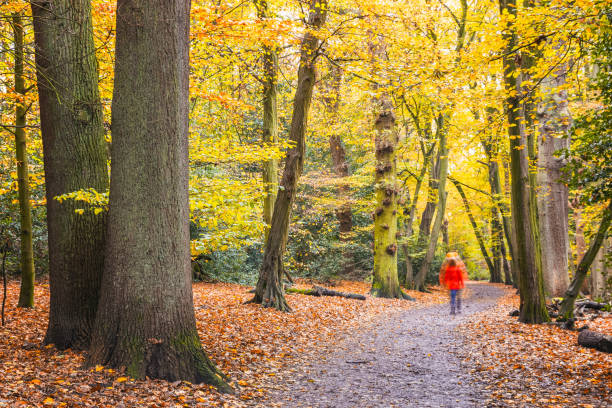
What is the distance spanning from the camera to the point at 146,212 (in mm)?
5020

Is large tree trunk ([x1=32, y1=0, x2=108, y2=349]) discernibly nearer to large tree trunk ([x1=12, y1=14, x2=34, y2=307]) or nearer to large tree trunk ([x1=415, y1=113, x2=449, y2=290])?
large tree trunk ([x1=12, y1=14, x2=34, y2=307])

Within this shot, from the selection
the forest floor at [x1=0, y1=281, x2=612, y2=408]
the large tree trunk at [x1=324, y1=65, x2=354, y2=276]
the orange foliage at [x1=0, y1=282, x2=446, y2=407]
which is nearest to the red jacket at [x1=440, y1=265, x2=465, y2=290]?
the forest floor at [x1=0, y1=281, x2=612, y2=408]

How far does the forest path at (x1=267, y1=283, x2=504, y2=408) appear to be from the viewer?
5195 mm

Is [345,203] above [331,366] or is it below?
above

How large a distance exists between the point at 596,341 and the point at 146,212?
719 cm

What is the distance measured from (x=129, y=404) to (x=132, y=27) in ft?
13.2

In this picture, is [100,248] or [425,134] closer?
[100,248]

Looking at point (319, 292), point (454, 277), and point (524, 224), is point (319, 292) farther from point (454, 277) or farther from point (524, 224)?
point (524, 224)

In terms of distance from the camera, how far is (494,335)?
28.9 feet

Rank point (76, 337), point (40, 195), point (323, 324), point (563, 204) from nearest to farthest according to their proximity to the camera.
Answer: point (76, 337), point (323, 324), point (563, 204), point (40, 195)

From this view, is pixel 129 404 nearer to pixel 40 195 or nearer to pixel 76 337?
pixel 76 337

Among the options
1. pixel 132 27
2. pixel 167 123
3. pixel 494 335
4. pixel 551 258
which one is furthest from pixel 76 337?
pixel 551 258

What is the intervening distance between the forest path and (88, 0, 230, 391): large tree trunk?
4.16 feet

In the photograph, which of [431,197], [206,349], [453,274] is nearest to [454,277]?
[453,274]
